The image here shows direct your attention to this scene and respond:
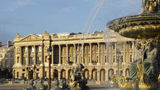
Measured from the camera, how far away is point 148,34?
12430 mm

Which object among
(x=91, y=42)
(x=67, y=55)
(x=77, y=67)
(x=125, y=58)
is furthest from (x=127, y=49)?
(x=77, y=67)

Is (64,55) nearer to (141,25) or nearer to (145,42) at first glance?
(145,42)

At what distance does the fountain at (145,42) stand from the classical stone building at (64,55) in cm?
7199

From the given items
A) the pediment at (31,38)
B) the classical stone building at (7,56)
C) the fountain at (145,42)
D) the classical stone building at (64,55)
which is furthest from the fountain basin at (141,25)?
the classical stone building at (7,56)

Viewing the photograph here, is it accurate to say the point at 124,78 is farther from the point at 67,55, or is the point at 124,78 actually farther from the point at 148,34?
the point at 67,55

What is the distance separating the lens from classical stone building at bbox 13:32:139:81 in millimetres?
90188

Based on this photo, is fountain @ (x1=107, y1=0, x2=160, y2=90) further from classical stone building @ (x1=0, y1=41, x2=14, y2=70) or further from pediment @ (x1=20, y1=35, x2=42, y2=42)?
classical stone building @ (x1=0, y1=41, x2=14, y2=70)

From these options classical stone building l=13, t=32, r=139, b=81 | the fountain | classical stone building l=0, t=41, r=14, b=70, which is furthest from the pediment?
the fountain

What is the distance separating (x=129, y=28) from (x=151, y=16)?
97cm

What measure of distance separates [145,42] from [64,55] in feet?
282

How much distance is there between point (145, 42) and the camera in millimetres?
12492

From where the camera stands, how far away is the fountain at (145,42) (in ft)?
39.2

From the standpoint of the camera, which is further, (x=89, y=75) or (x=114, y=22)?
(x=89, y=75)

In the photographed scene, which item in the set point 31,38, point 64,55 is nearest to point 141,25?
point 64,55
